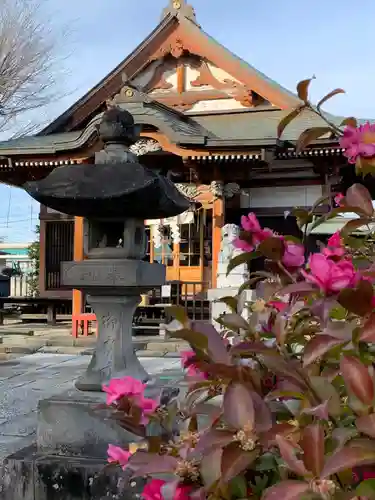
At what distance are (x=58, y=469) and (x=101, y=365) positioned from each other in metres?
0.75

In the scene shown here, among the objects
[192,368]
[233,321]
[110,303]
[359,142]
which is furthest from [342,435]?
[110,303]

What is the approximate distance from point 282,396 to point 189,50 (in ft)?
→ 37.5

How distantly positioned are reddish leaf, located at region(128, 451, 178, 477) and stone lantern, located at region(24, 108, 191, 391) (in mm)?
2481

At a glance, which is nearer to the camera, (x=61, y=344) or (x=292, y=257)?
(x=292, y=257)

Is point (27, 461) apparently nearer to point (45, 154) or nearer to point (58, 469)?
point (58, 469)

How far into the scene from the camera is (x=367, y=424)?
0.89m

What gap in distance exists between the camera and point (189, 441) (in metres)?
1.26

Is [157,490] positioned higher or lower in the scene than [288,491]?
lower

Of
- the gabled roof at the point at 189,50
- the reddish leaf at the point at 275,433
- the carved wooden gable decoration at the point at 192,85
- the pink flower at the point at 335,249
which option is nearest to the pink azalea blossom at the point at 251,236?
the pink flower at the point at 335,249

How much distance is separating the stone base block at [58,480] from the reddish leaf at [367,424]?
8.41 ft

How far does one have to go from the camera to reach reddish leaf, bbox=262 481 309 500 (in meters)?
0.89

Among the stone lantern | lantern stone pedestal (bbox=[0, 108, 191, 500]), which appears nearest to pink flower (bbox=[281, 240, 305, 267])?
lantern stone pedestal (bbox=[0, 108, 191, 500])

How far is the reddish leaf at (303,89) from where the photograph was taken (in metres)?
1.46

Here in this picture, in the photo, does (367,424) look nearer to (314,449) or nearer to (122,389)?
(314,449)
